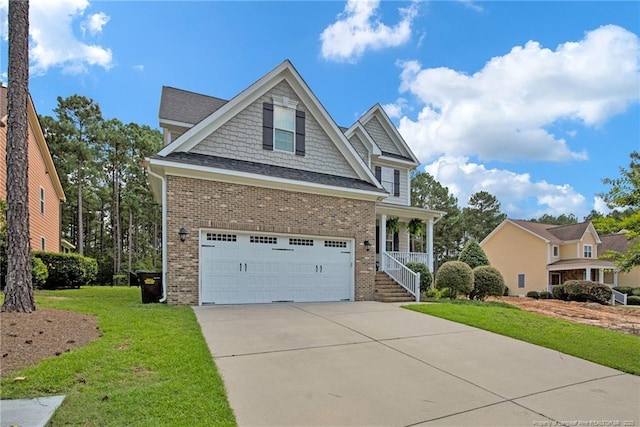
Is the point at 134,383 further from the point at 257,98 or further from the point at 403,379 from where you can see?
the point at 257,98

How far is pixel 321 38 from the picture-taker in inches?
605

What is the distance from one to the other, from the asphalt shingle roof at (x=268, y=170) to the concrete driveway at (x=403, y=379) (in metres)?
4.66

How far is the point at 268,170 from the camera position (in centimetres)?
1179

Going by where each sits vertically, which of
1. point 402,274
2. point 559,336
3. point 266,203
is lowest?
point 559,336

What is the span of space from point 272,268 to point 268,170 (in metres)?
3.12

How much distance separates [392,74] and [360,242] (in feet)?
33.1

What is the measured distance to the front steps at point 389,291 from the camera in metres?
13.2

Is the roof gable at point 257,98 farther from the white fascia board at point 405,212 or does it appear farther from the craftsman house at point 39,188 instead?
the craftsman house at point 39,188

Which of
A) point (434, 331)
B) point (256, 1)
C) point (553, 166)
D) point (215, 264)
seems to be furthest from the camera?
point (553, 166)

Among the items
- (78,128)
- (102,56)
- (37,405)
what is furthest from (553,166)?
(78,128)

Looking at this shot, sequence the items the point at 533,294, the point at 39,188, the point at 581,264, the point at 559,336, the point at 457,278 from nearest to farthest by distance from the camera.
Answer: the point at 559,336 → the point at 457,278 → the point at 39,188 → the point at 581,264 → the point at 533,294

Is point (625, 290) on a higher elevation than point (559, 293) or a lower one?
lower

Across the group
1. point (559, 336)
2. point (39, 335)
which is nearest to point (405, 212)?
point (559, 336)

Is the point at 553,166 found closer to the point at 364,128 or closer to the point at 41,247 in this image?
the point at 364,128
